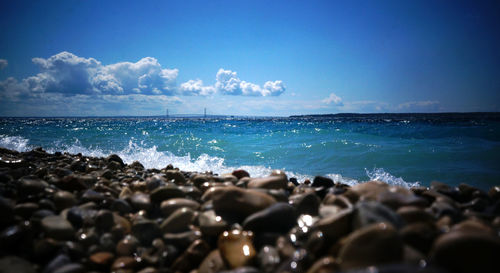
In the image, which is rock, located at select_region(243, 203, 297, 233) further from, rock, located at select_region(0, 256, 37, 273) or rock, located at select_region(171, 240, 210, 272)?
rock, located at select_region(0, 256, 37, 273)

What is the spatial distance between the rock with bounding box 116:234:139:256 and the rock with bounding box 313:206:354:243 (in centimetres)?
138

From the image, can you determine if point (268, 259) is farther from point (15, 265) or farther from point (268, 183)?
point (15, 265)

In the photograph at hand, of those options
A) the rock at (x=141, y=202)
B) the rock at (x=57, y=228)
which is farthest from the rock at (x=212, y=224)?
the rock at (x=57, y=228)

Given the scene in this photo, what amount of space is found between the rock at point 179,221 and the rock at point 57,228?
0.69 m

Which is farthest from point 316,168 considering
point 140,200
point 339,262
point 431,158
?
point 339,262

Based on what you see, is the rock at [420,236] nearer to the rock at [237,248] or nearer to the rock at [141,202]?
the rock at [237,248]

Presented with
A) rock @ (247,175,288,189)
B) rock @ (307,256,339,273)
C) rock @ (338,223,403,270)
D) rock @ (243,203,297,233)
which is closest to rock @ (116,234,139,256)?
rock @ (243,203,297,233)

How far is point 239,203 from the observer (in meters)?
2.01

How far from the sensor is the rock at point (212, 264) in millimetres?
1598

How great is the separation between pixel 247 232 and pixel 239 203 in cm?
29

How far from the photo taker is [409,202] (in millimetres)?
1772

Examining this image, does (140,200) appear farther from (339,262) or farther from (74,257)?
(339,262)

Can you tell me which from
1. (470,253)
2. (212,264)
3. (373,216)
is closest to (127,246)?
(212,264)

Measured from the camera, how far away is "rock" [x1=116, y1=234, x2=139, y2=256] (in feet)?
6.15
